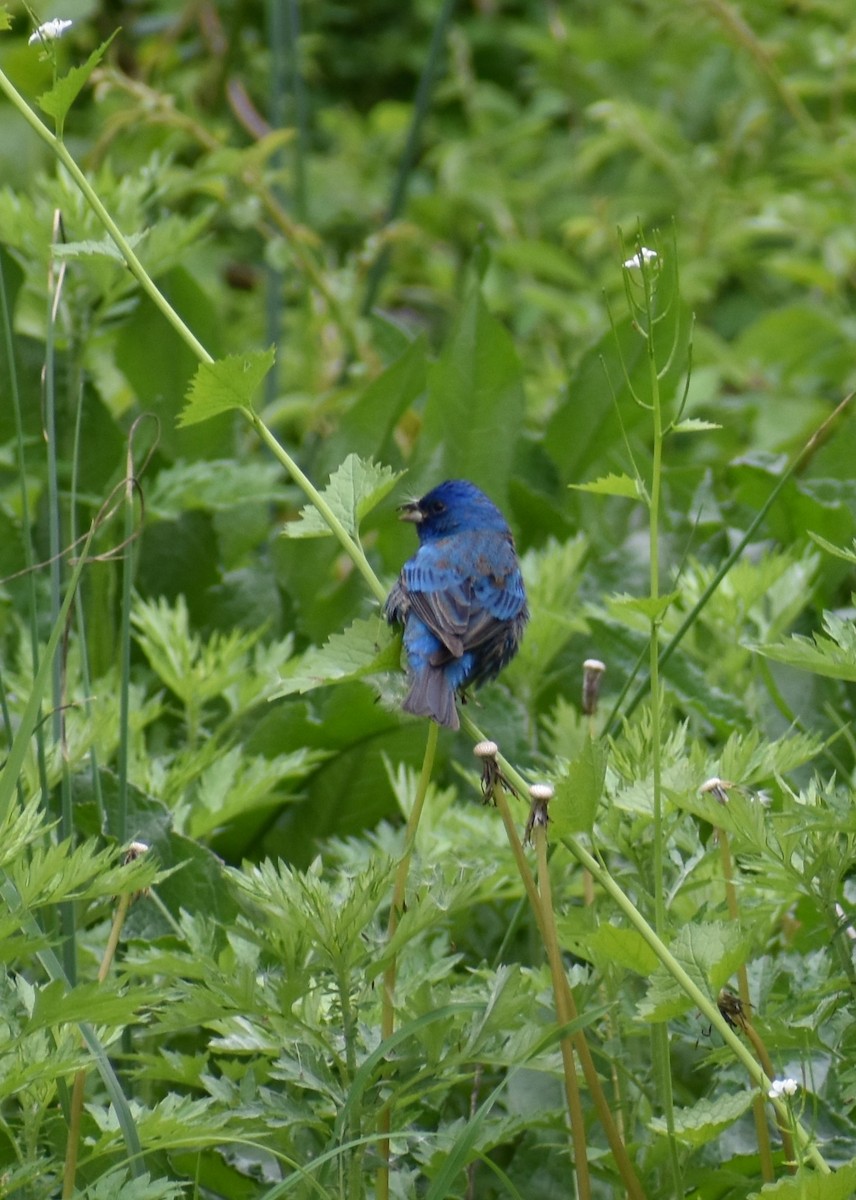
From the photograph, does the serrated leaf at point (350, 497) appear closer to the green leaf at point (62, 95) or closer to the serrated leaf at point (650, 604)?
the serrated leaf at point (650, 604)

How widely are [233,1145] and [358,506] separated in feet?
2.11

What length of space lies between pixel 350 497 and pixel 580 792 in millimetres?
355

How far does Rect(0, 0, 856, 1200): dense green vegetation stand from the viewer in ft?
4.14

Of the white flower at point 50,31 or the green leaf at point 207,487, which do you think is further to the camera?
the green leaf at point 207,487

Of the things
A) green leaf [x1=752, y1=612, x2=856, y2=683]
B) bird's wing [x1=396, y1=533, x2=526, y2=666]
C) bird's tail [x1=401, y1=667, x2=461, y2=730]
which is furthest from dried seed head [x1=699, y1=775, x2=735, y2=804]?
bird's wing [x1=396, y1=533, x2=526, y2=666]

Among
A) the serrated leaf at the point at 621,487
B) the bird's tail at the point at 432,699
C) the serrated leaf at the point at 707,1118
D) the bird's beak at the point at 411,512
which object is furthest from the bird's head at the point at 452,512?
the serrated leaf at the point at 707,1118

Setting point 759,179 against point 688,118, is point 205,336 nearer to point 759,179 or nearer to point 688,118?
point 759,179

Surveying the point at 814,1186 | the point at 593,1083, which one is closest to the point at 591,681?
the point at 593,1083

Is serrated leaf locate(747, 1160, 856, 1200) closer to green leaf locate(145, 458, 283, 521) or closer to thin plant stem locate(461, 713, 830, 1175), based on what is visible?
thin plant stem locate(461, 713, 830, 1175)

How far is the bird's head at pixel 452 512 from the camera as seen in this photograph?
1895 millimetres

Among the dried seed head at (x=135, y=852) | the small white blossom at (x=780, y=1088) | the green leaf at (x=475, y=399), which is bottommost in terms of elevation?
the green leaf at (x=475, y=399)

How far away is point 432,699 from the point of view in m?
1.39

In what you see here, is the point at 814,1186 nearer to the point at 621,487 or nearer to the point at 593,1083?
the point at 593,1083

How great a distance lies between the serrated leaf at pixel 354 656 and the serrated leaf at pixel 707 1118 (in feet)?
1.47
